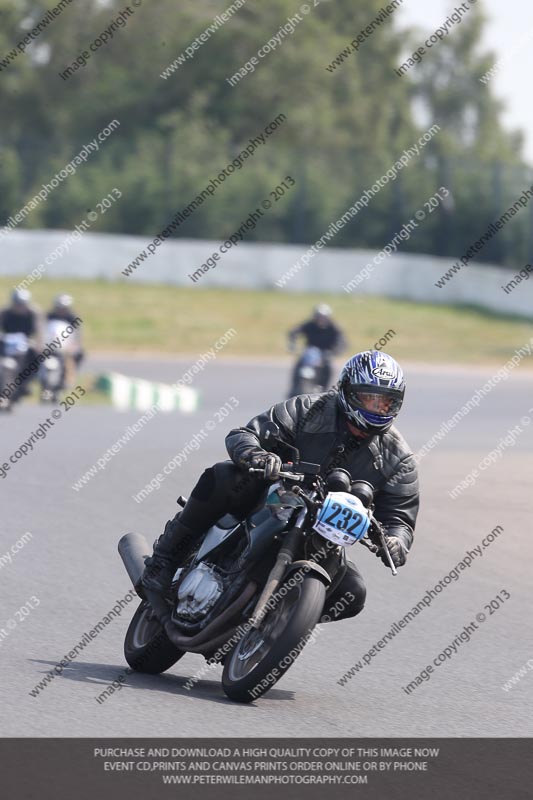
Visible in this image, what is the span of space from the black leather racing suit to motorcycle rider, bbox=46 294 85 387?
15600 millimetres

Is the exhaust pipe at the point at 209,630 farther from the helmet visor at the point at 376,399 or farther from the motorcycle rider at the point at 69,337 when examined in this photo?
the motorcycle rider at the point at 69,337

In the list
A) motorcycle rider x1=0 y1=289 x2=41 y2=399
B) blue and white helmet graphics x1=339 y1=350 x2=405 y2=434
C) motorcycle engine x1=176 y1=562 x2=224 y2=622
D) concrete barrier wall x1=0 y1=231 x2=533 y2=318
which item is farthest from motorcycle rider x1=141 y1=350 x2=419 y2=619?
concrete barrier wall x1=0 y1=231 x2=533 y2=318

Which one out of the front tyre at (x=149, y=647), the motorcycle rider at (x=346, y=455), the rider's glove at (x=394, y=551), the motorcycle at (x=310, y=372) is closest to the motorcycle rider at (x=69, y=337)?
the motorcycle at (x=310, y=372)

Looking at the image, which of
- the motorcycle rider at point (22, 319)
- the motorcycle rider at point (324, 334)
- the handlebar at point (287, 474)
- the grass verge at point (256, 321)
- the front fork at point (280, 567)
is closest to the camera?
the front fork at point (280, 567)

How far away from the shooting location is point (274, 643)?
19.4ft

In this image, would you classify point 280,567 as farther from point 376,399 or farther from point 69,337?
point 69,337

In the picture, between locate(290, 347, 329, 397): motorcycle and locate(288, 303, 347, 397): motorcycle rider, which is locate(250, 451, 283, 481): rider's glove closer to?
locate(290, 347, 329, 397): motorcycle

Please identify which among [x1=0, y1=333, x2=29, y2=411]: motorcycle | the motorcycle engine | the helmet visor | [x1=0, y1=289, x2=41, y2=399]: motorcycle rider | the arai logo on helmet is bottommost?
[x1=0, y1=333, x2=29, y2=411]: motorcycle

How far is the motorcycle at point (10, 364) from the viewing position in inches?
790

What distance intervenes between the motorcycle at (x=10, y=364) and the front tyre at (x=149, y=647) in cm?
1335

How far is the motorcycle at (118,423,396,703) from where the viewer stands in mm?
5938

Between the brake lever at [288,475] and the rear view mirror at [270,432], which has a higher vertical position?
the rear view mirror at [270,432]
